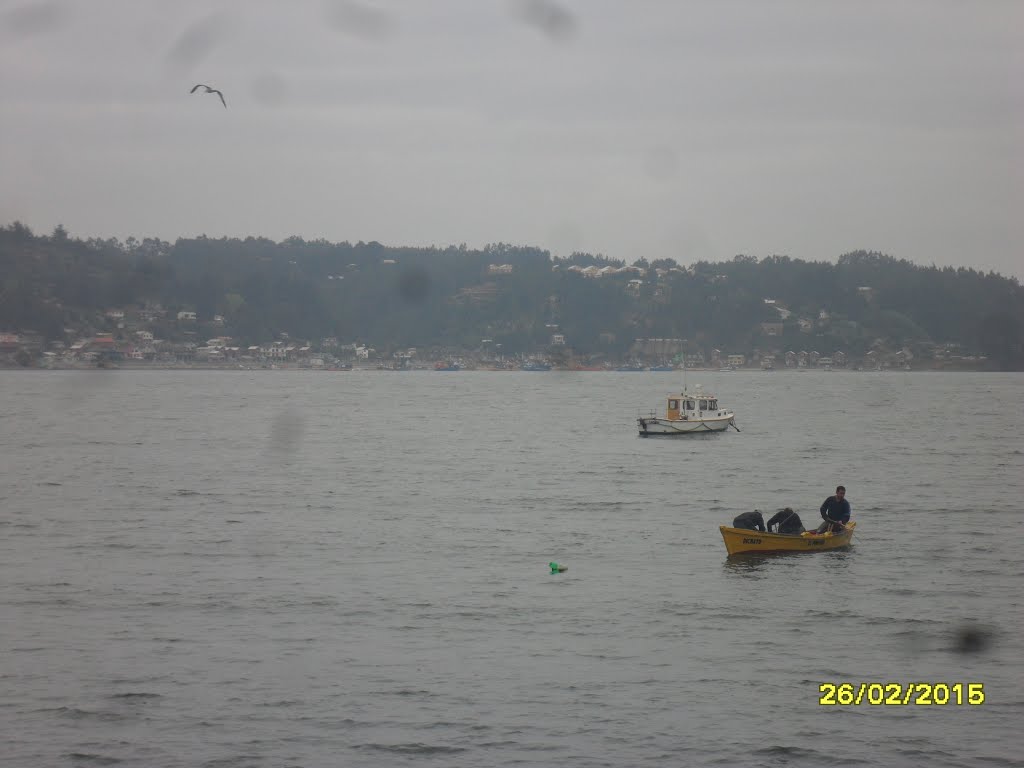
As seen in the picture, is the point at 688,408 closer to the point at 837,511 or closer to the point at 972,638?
the point at 837,511

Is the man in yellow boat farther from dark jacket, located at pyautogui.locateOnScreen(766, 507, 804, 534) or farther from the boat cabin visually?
the boat cabin

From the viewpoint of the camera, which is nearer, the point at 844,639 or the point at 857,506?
the point at 844,639

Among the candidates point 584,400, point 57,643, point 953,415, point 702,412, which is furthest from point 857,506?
point 584,400

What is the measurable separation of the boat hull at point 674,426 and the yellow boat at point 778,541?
4617 cm

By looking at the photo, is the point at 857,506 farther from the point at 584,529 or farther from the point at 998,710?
the point at 998,710

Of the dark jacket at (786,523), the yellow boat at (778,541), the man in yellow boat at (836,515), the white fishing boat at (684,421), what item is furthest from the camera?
the white fishing boat at (684,421)

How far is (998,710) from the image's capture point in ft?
61.6

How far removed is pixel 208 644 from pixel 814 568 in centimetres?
1464

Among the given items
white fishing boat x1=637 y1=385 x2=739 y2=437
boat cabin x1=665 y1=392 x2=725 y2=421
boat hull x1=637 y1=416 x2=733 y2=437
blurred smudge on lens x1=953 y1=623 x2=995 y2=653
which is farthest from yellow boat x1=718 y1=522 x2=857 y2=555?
boat cabin x1=665 y1=392 x2=725 y2=421

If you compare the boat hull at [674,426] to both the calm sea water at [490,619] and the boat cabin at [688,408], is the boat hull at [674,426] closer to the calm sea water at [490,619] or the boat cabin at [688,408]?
the boat cabin at [688,408]
